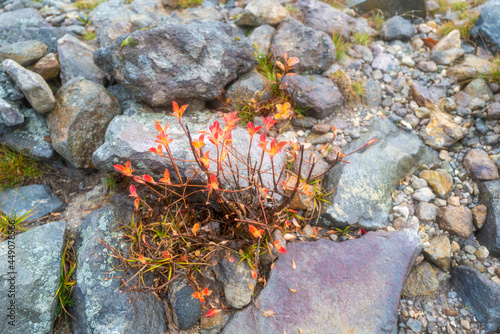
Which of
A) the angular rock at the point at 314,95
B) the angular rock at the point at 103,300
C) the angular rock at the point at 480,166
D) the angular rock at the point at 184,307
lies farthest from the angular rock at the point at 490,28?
the angular rock at the point at 103,300

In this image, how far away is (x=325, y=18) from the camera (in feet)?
15.0

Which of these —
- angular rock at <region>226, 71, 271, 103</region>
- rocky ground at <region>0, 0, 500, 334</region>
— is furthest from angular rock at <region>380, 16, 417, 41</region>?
angular rock at <region>226, 71, 271, 103</region>

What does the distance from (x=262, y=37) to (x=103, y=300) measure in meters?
3.58

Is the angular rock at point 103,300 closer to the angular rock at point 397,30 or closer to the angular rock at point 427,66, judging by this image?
the angular rock at point 427,66

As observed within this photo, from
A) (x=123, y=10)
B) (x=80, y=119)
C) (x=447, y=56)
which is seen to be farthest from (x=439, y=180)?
(x=123, y=10)

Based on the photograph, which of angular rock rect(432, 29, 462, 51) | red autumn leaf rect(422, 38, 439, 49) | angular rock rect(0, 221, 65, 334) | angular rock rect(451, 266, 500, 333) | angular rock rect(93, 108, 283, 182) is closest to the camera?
angular rock rect(0, 221, 65, 334)

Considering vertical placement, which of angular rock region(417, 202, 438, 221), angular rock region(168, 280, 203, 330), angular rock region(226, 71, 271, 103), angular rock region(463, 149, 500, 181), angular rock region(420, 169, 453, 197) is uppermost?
angular rock region(226, 71, 271, 103)

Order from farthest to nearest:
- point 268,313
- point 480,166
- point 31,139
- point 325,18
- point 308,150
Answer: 1. point 325,18
2. point 308,150
3. point 31,139
4. point 480,166
5. point 268,313

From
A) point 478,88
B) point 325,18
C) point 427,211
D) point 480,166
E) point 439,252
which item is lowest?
point 439,252

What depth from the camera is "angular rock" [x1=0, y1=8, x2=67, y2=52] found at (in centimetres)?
396

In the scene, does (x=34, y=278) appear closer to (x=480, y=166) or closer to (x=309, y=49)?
(x=309, y=49)

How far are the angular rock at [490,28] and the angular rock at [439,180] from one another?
2.21 meters

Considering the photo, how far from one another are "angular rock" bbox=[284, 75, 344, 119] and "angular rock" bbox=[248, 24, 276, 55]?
2.11 feet

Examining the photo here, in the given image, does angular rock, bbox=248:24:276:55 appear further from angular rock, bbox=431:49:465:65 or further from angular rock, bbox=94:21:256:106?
angular rock, bbox=431:49:465:65
